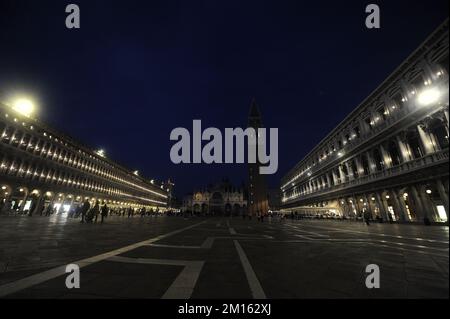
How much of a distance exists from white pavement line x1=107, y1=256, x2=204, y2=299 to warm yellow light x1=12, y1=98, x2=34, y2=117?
47.5 m

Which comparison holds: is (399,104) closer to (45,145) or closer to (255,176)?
(45,145)

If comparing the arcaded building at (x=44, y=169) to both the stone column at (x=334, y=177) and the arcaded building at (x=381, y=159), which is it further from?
the stone column at (x=334, y=177)

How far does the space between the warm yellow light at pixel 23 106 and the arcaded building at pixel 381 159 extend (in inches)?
2027

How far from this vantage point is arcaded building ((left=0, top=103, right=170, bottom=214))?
34719 millimetres

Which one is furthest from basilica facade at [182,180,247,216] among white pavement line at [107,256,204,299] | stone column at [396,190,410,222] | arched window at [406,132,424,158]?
arched window at [406,132,424,158]

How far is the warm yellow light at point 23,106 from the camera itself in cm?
3612

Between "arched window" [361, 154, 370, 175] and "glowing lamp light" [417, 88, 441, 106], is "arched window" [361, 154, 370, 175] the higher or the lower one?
the higher one

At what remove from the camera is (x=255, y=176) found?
234 ft

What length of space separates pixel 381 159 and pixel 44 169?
192ft

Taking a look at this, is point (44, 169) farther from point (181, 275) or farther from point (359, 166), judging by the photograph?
point (359, 166)

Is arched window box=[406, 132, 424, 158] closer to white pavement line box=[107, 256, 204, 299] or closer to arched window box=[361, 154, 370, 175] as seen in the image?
white pavement line box=[107, 256, 204, 299]
